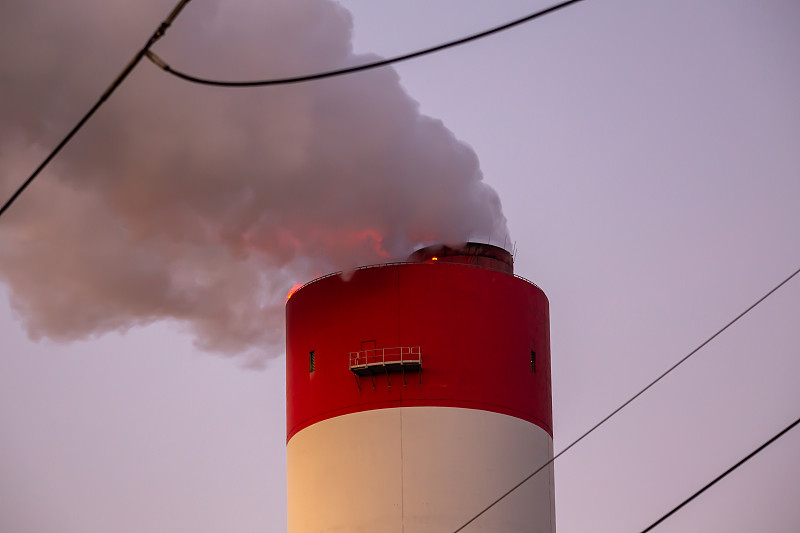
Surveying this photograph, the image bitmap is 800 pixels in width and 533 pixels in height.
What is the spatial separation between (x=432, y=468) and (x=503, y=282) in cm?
489

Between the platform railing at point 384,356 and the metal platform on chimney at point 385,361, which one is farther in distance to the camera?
the platform railing at point 384,356

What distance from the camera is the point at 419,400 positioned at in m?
32.3

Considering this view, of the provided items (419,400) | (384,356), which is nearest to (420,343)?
(384,356)

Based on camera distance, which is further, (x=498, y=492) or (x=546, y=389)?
(x=546, y=389)

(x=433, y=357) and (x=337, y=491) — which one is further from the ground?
(x=433, y=357)

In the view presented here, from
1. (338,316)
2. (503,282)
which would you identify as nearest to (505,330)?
(503,282)

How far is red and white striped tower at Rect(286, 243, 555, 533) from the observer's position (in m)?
31.7

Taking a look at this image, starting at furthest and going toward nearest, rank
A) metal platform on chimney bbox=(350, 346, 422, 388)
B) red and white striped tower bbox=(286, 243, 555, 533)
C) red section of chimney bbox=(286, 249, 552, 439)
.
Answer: red section of chimney bbox=(286, 249, 552, 439) → metal platform on chimney bbox=(350, 346, 422, 388) → red and white striped tower bbox=(286, 243, 555, 533)

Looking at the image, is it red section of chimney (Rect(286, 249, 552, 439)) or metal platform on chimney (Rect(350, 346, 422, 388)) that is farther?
red section of chimney (Rect(286, 249, 552, 439))

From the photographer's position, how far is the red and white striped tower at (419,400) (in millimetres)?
31656

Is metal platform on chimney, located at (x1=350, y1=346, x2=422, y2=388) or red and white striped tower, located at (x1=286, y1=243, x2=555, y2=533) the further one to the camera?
metal platform on chimney, located at (x1=350, y1=346, x2=422, y2=388)

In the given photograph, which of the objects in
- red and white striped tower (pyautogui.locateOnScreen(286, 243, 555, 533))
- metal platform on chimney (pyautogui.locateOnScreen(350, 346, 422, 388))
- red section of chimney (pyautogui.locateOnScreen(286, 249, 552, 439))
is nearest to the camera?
red and white striped tower (pyautogui.locateOnScreen(286, 243, 555, 533))

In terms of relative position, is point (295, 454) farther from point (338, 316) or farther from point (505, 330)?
point (505, 330)

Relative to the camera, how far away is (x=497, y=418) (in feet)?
107
